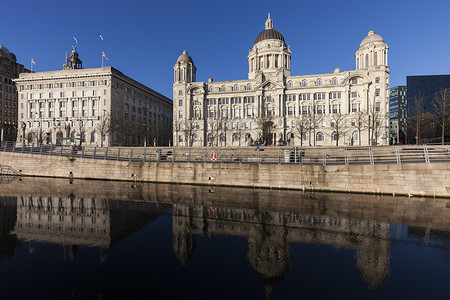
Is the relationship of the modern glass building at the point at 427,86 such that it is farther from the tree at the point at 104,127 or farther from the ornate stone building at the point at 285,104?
the tree at the point at 104,127

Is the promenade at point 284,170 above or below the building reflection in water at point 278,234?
above

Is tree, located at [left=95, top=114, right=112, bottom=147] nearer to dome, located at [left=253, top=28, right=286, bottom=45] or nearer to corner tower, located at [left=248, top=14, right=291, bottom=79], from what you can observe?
corner tower, located at [left=248, top=14, right=291, bottom=79]

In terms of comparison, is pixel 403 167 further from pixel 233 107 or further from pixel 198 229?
pixel 233 107

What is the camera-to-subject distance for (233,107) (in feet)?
241

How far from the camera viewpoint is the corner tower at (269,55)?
8162cm

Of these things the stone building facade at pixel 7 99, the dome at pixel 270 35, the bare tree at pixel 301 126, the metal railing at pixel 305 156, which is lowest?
the metal railing at pixel 305 156

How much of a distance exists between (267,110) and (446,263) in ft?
219

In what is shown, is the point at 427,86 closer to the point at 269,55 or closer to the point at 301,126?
the point at 269,55

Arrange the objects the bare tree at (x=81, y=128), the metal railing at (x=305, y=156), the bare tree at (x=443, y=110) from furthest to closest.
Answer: the bare tree at (x=81, y=128)
the bare tree at (x=443, y=110)
the metal railing at (x=305, y=156)

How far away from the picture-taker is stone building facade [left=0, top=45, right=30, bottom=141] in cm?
9075

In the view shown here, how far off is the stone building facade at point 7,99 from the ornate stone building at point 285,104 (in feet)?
239

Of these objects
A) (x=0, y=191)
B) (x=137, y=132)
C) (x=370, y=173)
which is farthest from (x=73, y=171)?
(x=137, y=132)

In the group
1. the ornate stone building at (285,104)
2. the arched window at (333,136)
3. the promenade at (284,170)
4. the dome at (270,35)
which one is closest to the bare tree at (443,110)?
the ornate stone building at (285,104)

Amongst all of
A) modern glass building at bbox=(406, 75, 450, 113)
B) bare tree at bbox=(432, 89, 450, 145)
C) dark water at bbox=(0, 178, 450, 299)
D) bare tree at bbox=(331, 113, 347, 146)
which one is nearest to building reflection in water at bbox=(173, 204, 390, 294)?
dark water at bbox=(0, 178, 450, 299)
